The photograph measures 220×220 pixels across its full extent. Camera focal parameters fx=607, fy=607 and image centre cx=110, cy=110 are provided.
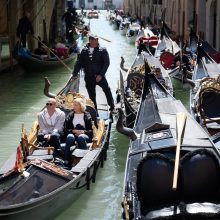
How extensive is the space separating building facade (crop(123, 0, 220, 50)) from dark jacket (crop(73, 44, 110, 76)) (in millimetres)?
6698

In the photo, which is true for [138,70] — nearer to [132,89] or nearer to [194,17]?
[132,89]

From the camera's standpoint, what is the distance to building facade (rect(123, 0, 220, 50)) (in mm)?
12555

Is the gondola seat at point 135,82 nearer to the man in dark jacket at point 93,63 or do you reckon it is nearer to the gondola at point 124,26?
the man in dark jacket at point 93,63

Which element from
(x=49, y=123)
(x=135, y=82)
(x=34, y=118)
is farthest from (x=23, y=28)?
(x=49, y=123)

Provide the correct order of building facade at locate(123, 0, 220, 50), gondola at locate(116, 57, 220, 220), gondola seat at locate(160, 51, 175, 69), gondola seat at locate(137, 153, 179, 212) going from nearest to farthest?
gondola at locate(116, 57, 220, 220) < gondola seat at locate(137, 153, 179, 212) < gondola seat at locate(160, 51, 175, 69) < building facade at locate(123, 0, 220, 50)

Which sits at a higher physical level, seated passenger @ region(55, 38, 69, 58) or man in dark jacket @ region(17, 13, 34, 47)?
man in dark jacket @ region(17, 13, 34, 47)

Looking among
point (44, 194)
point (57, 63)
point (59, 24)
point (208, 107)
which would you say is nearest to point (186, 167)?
point (44, 194)

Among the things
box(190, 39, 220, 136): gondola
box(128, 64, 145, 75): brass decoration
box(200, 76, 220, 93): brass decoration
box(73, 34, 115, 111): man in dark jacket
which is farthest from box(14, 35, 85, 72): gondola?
box(190, 39, 220, 136): gondola

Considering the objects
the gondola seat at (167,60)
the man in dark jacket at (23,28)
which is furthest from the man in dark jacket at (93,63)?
the man in dark jacket at (23,28)

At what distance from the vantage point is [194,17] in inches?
590

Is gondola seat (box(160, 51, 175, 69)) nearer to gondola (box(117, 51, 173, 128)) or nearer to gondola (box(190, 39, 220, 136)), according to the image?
gondola (box(117, 51, 173, 128))

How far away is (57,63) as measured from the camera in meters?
10.6

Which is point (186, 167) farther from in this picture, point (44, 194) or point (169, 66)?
point (169, 66)

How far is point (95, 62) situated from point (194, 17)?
33.0 feet
